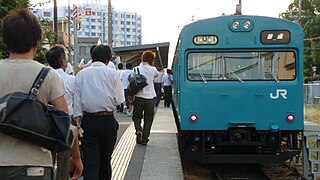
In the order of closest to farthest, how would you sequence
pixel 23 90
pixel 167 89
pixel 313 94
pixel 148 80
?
pixel 23 90
pixel 148 80
pixel 167 89
pixel 313 94

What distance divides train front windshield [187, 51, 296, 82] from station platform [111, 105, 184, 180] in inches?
56.9

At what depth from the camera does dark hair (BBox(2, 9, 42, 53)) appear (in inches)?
114

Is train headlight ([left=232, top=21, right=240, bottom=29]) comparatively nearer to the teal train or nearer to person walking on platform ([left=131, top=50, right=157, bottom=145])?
the teal train

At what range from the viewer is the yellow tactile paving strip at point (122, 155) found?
24.2 ft

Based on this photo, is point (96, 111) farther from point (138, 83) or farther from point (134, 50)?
point (134, 50)

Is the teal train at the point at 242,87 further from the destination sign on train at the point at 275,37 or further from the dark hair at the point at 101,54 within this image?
the dark hair at the point at 101,54

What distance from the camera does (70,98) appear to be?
5.46 meters

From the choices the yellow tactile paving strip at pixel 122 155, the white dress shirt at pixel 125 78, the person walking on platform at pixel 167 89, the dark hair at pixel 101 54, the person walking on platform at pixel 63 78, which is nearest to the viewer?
the person walking on platform at pixel 63 78

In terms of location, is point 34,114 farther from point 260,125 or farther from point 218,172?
point 218,172

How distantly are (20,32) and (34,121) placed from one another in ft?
1.79

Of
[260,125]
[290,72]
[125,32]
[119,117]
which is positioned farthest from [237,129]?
[125,32]

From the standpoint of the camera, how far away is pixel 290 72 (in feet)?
27.8

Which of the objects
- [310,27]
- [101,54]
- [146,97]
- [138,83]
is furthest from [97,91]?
[310,27]

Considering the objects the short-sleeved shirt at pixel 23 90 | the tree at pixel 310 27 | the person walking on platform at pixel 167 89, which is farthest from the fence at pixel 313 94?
the short-sleeved shirt at pixel 23 90
